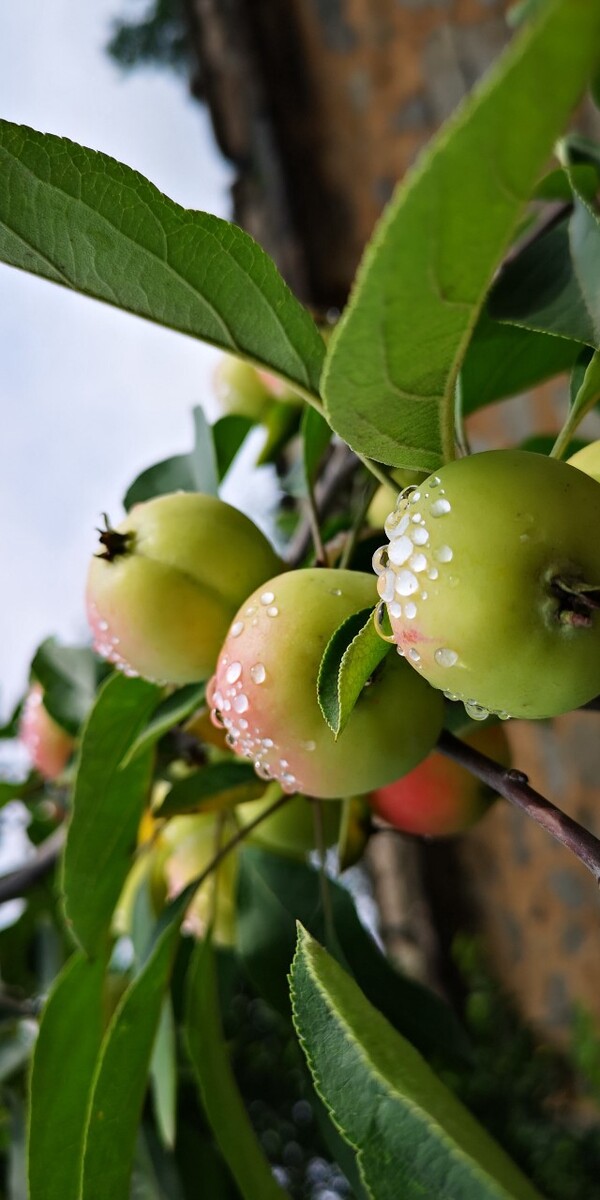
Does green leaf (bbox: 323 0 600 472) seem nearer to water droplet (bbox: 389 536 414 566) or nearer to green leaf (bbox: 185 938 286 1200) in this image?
water droplet (bbox: 389 536 414 566)

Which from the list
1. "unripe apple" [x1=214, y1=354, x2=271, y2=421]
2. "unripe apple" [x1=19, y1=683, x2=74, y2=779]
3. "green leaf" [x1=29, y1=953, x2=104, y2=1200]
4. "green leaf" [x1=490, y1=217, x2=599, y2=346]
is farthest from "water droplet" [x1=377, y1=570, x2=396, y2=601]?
"unripe apple" [x1=214, y1=354, x2=271, y2=421]

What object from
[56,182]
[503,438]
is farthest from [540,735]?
[56,182]

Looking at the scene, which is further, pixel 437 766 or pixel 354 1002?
pixel 437 766

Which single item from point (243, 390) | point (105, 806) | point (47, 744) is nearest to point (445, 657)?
point (105, 806)

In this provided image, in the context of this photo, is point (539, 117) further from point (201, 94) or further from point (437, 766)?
point (201, 94)

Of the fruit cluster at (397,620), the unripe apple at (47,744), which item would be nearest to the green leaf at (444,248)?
the fruit cluster at (397,620)
